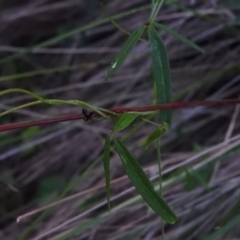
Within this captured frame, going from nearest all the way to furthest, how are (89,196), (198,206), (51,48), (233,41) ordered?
(198,206)
(89,196)
(233,41)
(51,48)

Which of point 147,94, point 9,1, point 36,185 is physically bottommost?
point 36,185

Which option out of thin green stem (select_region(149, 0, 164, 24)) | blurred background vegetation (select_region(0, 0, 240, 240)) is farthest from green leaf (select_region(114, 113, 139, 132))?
blurred background vegetation (select_region(0, 0, 240, 240))

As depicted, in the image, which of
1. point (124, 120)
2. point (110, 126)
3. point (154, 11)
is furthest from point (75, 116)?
point (110, 126)

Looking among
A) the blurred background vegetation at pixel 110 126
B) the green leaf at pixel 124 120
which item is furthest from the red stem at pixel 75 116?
the blurred background vegetation at pixel 110 126

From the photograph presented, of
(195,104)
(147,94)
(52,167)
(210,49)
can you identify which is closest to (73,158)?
(52,167)

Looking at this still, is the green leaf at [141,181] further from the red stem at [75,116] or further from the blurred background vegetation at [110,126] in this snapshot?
the blurred background vegetation at [110,126]

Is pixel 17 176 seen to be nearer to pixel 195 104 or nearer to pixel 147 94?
pixel 147 94

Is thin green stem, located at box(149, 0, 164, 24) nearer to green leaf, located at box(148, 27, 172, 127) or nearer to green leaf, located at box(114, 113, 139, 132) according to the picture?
green leaf, located at box(148, 27, 172, 127)
